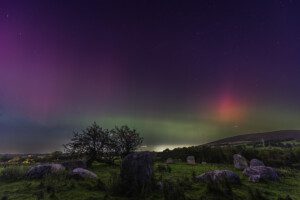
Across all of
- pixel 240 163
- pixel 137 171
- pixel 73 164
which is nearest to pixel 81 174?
pixel 137 171

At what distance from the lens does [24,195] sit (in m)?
19.3

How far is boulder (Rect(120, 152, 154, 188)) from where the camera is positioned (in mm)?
20225

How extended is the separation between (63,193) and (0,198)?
3.67 metres

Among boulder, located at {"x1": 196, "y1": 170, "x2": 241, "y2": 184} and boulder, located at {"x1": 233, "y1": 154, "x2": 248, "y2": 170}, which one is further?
boulder, located at {"x1": 233, "y1": 154, "x2": 248, "y2": 170}

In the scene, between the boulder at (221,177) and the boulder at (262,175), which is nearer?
the boulder at (221,177)

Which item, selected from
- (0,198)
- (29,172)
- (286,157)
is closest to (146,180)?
(0,198)

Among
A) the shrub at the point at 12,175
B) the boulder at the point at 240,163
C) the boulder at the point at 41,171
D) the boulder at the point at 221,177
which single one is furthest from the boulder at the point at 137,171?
the boulder at the point at 240,163

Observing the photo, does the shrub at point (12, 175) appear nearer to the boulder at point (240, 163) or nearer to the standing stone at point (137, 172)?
the standing stone at point (137, 172)

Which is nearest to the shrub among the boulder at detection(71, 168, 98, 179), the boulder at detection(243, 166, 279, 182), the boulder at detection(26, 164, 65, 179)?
the boulder at detection(26, 164, 65, 179)

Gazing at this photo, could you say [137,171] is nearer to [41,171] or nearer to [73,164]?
[41,171]

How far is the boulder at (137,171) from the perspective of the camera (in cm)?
2023

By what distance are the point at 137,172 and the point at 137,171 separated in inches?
2.7

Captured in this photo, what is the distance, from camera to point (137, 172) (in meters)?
20.8

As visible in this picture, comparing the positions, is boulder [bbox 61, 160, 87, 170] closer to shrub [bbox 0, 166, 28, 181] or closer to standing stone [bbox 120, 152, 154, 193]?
shrub [bbox 0, 166, 28, 181]
